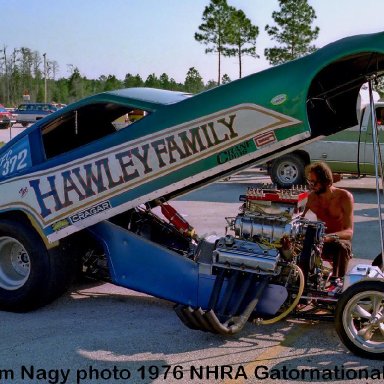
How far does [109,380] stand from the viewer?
4.34 metres

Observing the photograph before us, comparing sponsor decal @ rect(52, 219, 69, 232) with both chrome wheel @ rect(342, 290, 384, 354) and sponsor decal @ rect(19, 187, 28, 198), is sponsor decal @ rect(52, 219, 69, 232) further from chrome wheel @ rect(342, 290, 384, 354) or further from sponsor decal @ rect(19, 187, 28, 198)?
chrome wheel @ rect(342, 290, 384, 354)

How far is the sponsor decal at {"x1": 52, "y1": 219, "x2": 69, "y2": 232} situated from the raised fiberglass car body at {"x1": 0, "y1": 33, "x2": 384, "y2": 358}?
1 centimetres

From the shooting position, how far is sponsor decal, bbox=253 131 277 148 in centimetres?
481

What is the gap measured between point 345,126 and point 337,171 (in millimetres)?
9560

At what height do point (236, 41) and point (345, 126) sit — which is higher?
point (236, 41)

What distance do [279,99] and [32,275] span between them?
279cm

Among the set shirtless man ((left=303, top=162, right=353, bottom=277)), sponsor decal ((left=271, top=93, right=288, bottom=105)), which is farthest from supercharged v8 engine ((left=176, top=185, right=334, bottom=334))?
sponsor decal ((left=271, top=93, right=288, bottom=105))

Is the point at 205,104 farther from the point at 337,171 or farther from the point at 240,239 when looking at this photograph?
the point at 337,171

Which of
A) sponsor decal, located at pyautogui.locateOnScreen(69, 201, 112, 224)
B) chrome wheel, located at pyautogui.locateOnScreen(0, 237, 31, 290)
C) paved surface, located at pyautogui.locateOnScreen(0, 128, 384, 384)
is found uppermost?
sponsor decal, located at pyautogui.locateOnScreen(69, 201, 112, 224)

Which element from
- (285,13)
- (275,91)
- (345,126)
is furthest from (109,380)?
(285,13)

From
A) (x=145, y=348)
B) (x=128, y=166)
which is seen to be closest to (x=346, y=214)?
(x=128, y=166)

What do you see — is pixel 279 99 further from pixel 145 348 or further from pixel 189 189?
pixel 145 348

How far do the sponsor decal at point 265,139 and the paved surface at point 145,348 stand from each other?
1633mm

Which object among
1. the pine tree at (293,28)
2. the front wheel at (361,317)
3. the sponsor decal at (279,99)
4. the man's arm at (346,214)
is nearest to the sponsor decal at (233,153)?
the sponsor decal at (279,99)
